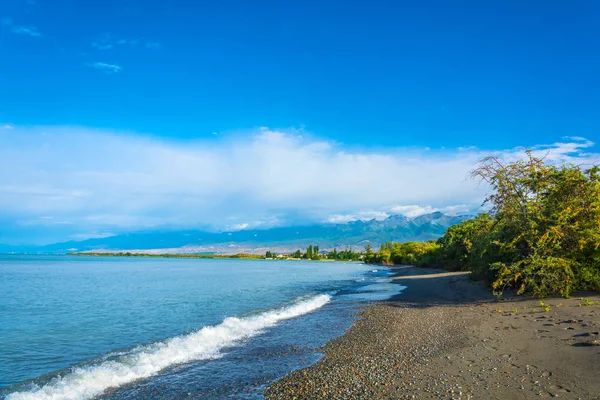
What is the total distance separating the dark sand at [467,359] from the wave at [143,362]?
17.2ft

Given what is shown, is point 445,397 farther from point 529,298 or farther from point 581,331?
point 529,298

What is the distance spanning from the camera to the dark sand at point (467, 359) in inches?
394

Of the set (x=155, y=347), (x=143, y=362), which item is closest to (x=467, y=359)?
(x=143, y=362)

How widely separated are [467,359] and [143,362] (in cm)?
1172

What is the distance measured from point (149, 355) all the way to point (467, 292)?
84.6 ft

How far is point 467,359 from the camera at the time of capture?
41.9 ft

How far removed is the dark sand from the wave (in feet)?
17.2

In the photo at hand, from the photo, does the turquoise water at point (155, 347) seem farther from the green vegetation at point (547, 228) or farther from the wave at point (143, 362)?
the green vegetation at point (547, 228)

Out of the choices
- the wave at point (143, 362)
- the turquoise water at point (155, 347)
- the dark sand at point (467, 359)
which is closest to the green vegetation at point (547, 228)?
the dark sand at point (467, 359)

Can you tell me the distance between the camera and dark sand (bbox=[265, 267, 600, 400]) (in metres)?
10.0

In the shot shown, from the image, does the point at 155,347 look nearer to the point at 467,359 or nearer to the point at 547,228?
the point at 467,359

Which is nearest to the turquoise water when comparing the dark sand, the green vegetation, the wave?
the wave

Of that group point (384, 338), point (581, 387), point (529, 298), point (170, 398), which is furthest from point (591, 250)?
point (170, 398)

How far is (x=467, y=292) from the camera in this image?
32.2m
